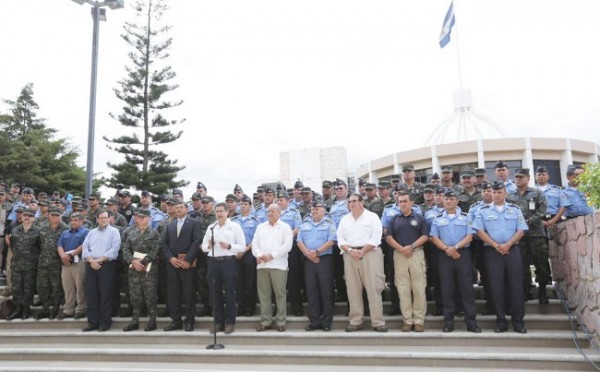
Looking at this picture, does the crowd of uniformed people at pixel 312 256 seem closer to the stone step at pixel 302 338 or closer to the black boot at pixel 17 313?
the black boot at pixel 17 313

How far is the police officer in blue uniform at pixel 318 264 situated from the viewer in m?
5.56

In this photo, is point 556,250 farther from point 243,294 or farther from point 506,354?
point 243,294

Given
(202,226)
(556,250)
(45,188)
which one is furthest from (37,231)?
(45,188)

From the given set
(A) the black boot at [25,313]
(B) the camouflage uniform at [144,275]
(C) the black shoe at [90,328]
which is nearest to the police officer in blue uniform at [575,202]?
(B) the camouflage uniform at [144,275]

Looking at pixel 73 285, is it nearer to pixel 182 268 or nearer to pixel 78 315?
pixel 78 315

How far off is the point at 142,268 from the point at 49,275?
5.57ft

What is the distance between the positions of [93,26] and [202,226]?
527 cm

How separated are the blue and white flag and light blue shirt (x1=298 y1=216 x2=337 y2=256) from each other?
24814mm

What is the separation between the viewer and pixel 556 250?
5621 millimetres

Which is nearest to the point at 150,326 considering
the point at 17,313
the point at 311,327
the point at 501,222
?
the point at 311,327

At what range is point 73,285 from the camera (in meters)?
6.51

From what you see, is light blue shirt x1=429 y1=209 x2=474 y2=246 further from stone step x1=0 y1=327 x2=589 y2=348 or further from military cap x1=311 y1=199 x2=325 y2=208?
military cap x1=311 y1=199 x2=325 y2=208

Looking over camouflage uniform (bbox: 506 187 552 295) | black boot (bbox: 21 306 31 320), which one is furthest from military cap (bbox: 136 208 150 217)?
camouflage uniform (bbox: 506 187 552 295)

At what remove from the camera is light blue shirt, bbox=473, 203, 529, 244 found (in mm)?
5113
